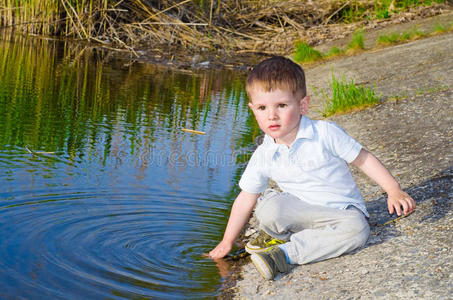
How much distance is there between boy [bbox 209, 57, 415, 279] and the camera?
2.78 meters

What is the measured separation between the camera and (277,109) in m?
2.86

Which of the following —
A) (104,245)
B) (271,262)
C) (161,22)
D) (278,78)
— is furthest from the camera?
(161,22)

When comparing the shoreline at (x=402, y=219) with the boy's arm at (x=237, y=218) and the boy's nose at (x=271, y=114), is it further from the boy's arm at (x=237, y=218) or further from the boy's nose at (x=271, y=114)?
the boy's nose at (x=271, y=114)

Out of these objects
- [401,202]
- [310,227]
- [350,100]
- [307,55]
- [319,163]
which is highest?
[307,55]

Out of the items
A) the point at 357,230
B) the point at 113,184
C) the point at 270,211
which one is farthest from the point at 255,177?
the point at 113,184

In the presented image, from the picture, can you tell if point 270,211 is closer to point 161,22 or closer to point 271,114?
point 271,114

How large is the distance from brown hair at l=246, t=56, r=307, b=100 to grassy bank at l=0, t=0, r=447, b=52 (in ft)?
27.6

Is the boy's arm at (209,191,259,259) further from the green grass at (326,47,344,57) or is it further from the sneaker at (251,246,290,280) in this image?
the green grass at (326,47,344,57)

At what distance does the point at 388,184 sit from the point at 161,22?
9.34 metres

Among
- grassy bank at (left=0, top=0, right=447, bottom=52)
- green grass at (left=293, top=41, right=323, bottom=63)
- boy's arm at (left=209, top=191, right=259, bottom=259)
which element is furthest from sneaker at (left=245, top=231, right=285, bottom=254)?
grassy bank at (left=0, top=0, right=447, bottom=52)

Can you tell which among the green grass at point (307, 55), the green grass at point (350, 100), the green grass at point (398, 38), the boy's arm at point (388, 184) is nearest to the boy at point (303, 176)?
the boy's arm at point (388, 184)

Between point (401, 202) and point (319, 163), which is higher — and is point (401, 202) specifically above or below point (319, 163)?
below

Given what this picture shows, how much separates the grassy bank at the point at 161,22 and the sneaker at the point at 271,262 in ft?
28.6

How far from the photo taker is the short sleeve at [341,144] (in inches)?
112
